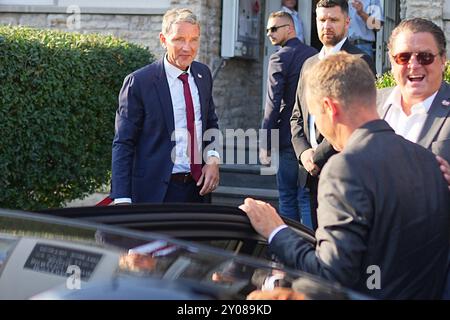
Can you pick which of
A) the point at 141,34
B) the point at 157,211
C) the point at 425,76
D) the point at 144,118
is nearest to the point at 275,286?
the point at 157,211

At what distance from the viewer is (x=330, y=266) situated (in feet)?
10.6

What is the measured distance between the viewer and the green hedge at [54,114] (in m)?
7.99

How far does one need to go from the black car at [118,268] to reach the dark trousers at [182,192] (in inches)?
106

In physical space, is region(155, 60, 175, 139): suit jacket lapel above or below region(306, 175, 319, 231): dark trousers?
above

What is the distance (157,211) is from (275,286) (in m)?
1.03

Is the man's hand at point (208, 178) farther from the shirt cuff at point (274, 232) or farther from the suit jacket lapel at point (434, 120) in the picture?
the shirt cuff at point (274, 232)

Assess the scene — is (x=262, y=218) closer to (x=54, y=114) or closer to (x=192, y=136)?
(x=192, y=136)

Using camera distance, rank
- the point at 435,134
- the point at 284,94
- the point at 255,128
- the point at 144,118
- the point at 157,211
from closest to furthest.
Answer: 1. the point at 157,211
2. the point at 435,134
3. the point at 144,118
4. the point at 284,94
5. the point at 255,128

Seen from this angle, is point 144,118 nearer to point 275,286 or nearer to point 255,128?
point 275,286

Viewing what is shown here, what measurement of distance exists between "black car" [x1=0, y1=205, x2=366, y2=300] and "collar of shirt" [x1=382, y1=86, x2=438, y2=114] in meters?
1.89

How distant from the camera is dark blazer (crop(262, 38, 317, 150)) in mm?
8008

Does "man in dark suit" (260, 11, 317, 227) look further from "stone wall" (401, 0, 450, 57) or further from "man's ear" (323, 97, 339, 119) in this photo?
"man's ear" (323, 97, 339, 119)

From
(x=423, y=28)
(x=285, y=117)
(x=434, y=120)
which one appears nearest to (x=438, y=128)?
(x=434, y=120)

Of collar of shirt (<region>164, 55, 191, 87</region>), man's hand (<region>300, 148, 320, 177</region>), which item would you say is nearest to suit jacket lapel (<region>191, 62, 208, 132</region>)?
collar of shirt (<region>164, 55, 191, 87</region>)
